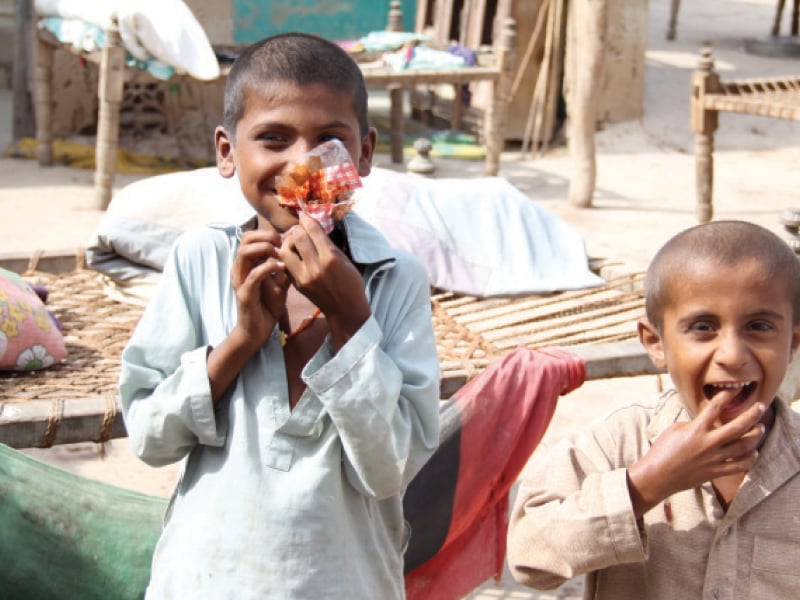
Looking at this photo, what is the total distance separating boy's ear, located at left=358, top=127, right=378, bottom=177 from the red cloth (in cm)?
120

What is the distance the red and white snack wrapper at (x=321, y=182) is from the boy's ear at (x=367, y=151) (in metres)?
0.12

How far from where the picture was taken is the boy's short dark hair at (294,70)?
5.37 feet

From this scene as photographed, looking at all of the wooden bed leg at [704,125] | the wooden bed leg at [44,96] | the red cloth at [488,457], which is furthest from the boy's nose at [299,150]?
the wooden bed leg at [44,96]

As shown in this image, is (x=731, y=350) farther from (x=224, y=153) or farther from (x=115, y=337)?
(x=115, y=337)

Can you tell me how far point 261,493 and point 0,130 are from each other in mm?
8808

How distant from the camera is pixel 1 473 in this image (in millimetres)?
2480

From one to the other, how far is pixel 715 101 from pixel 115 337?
3803 millimetres

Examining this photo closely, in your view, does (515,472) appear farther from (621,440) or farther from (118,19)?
(118,19)

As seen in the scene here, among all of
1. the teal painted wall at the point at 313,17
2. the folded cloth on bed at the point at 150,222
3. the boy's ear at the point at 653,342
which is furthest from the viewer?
the teal painted wall at the point at 313,17

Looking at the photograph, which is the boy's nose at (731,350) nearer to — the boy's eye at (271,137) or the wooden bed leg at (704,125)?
the boy's eye at (271,137)

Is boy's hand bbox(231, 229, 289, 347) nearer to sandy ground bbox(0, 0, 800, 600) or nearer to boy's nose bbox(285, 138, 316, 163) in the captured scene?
boy's nose bbox(285, 138, 316, 163)

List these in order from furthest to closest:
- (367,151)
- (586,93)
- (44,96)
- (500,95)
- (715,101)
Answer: (44,96), (500,95), (586,93), (715,101), (367,151)

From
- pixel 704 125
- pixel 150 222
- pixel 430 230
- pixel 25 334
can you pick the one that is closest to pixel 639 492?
pixel 25 334

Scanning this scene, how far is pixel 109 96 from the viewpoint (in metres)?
6.71
